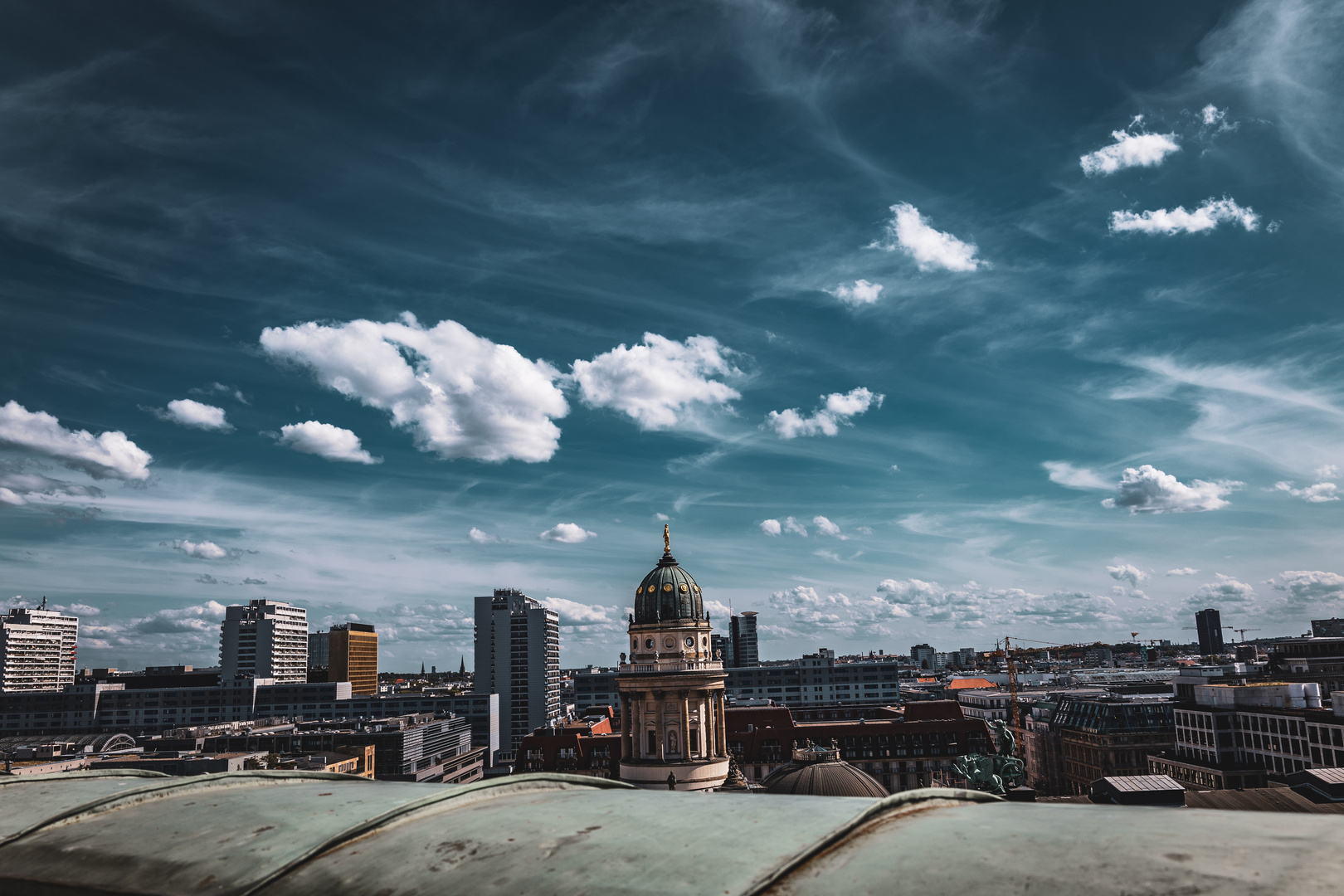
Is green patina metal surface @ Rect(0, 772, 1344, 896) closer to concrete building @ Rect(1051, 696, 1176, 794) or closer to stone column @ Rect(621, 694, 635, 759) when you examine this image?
stone column @ Rect(621, 694, 635, 759)

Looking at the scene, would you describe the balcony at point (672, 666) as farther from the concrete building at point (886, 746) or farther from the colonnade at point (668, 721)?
the concrete building at point (886, 746)

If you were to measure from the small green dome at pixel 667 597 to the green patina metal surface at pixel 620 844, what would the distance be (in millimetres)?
63767

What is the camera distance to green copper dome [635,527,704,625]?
73.4 m

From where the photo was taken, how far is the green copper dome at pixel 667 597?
73.4 meters

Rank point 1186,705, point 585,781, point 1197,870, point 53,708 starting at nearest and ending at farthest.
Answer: point 1197,870, point 585,781, point 1186,705, point 53,708

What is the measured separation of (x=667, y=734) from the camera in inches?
2798

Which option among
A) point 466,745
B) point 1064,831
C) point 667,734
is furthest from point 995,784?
point 466,745

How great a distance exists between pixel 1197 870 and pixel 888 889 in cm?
161

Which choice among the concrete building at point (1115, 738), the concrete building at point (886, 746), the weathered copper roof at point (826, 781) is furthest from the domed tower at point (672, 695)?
the concrete building at point (1115, 738)

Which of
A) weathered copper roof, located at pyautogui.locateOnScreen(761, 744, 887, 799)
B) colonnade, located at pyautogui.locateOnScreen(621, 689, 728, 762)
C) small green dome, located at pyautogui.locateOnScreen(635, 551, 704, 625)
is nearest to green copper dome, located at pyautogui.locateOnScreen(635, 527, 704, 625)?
small green dome, located at pyautogui.locateOnScreen(635, 551, 704, 625)

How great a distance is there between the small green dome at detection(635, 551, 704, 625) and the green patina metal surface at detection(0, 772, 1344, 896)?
63767 millimetres

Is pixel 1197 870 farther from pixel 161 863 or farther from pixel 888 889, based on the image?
pixel 161 863

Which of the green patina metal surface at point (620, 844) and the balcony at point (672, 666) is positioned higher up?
the green patina metal surface at point (620, 844)

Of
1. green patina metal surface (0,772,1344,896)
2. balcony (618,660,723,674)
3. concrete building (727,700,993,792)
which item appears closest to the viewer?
green patina metal surface (0,772,1344,896)
